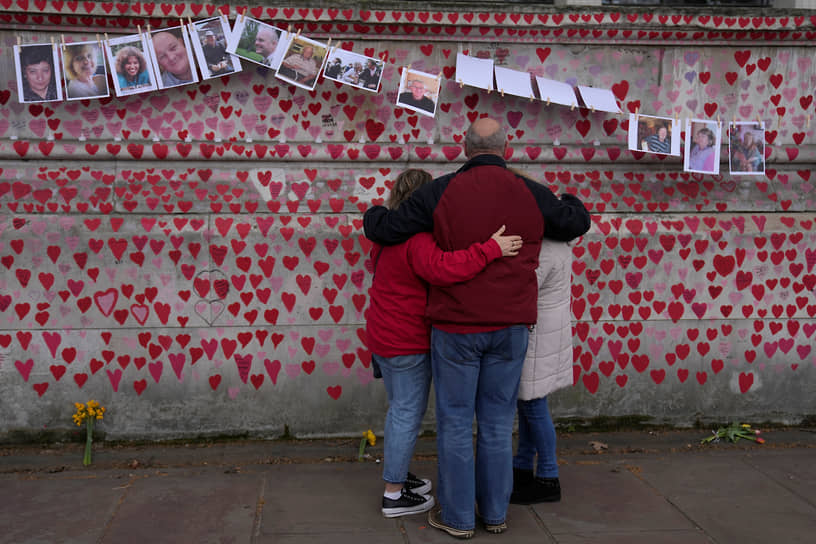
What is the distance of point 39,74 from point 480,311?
3.43 m

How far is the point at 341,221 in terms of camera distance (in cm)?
549

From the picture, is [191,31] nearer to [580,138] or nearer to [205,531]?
[580,138]

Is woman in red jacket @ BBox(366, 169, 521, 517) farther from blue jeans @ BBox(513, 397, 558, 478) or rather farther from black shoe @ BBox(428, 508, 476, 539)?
blue jeans @ BBox(513, 397, 558, 478)

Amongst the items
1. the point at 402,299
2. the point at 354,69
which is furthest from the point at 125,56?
the point at 402,299

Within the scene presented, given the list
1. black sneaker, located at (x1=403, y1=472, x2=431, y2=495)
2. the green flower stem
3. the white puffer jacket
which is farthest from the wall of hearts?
the white puffer jacket

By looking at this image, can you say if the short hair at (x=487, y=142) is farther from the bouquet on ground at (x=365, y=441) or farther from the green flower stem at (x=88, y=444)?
the green flower stem at (x=88, y=444)

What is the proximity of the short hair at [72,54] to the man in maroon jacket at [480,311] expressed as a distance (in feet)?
8.26

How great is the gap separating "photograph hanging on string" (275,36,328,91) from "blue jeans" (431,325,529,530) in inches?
88.3

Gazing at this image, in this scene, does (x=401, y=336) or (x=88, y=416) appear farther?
(x=88, y=416)

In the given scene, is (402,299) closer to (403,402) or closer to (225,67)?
(403,402)

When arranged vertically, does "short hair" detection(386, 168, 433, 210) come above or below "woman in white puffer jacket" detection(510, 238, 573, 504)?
above

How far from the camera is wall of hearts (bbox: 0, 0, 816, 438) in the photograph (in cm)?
528

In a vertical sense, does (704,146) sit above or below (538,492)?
above

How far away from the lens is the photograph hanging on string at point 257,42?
521 centimetres
